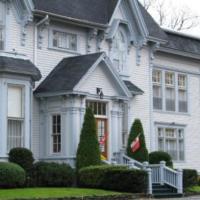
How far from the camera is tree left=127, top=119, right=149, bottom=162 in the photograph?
32531 mm

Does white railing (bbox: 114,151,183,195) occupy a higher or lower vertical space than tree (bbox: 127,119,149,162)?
lower

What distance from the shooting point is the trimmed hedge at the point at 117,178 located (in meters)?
27.5

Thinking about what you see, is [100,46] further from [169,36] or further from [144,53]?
[169,36]

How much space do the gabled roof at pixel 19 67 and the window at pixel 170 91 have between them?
1084 cm

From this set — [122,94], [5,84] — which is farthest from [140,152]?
[5,84]

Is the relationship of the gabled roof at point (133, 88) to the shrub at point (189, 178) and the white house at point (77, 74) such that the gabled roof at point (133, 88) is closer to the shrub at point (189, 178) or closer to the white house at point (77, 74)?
the white house at point (77, 74)

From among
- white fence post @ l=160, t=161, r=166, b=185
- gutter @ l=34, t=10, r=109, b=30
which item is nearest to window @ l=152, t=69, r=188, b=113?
gutter @ l=34, t=10, r=109, b=30

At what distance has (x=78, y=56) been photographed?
32.1 metres

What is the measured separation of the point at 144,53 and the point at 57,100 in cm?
857

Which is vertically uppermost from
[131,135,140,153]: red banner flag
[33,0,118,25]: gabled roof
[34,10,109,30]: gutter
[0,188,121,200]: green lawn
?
[33,0,118,25]: gabled roof

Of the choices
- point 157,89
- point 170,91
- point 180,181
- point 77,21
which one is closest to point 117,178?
point 180,181

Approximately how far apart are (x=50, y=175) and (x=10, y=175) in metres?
2.51

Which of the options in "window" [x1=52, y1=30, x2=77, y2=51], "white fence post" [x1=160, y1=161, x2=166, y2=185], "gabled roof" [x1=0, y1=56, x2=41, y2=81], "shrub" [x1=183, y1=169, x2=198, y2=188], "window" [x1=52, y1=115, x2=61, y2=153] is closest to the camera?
"gabled roof" [x1=0, y1=56, x2=41, y2=81]

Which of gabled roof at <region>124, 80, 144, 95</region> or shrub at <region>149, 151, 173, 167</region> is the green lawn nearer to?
shrub at <region>149, 151, 173, 167</region>
